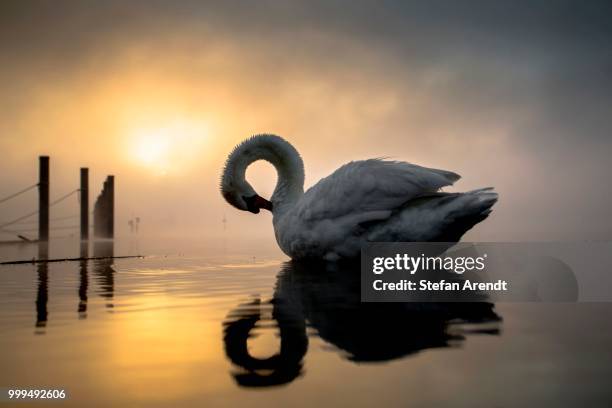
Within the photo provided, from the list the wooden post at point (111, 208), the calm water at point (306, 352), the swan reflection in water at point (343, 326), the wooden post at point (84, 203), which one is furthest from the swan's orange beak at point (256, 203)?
the wooden post at point (111, 208)

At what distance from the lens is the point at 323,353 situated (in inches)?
130

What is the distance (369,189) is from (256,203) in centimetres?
431

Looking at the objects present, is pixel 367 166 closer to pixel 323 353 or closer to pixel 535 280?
pixel 535 280

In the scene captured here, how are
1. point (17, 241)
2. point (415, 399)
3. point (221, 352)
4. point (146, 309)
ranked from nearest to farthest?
point (415, 399)
point (221, 352)
point (146, 309)
point (17, 241)

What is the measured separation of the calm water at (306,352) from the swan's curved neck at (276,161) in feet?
22.2

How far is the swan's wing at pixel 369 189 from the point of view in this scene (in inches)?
352

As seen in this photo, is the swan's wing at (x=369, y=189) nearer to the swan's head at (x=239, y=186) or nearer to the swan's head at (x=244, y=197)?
the swan's head at (x=244, y=197)

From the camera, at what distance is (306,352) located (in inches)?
133

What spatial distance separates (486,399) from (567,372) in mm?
669

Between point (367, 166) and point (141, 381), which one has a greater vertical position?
point (367, 166)

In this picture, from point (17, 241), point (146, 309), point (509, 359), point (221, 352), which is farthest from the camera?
point (17, 241)

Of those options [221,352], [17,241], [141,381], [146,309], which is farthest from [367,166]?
[17,241]

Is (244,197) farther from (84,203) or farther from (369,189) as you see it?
(84,203)

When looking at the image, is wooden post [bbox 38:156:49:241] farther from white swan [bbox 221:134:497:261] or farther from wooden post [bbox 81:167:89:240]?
white swan [bbox 221:134:497:261]
